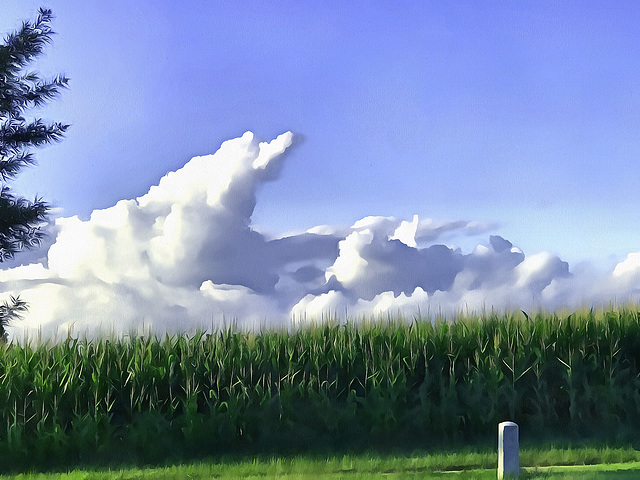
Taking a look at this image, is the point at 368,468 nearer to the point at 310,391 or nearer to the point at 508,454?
the point at 310,391

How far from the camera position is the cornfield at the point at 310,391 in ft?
35.4

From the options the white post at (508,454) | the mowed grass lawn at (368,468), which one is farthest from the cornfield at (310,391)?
the white post at (508,454)

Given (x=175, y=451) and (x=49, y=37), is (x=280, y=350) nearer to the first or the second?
(x=175, y=451)

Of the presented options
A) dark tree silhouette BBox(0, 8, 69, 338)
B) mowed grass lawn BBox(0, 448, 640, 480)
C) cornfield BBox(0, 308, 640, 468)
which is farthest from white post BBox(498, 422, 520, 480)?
dark tree silhouette BBox(0, 8, 69, 338)

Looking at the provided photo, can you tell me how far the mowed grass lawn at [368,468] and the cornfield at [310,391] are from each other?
591 mm

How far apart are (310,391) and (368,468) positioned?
74.0 inches

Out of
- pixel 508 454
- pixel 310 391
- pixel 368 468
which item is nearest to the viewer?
pixel 508 454

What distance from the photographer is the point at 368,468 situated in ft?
31.8

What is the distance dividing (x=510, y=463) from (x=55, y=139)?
51.6 feet

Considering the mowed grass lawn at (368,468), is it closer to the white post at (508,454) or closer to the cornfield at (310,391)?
the cornfield at (310,391)

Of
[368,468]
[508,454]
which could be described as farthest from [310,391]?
[508,454]

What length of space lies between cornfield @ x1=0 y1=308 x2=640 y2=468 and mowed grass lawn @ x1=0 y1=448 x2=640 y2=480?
591mm

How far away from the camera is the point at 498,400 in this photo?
1167 centimetres

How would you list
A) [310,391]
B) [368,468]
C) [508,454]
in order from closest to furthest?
[508,454], [368,468], [310,391]
